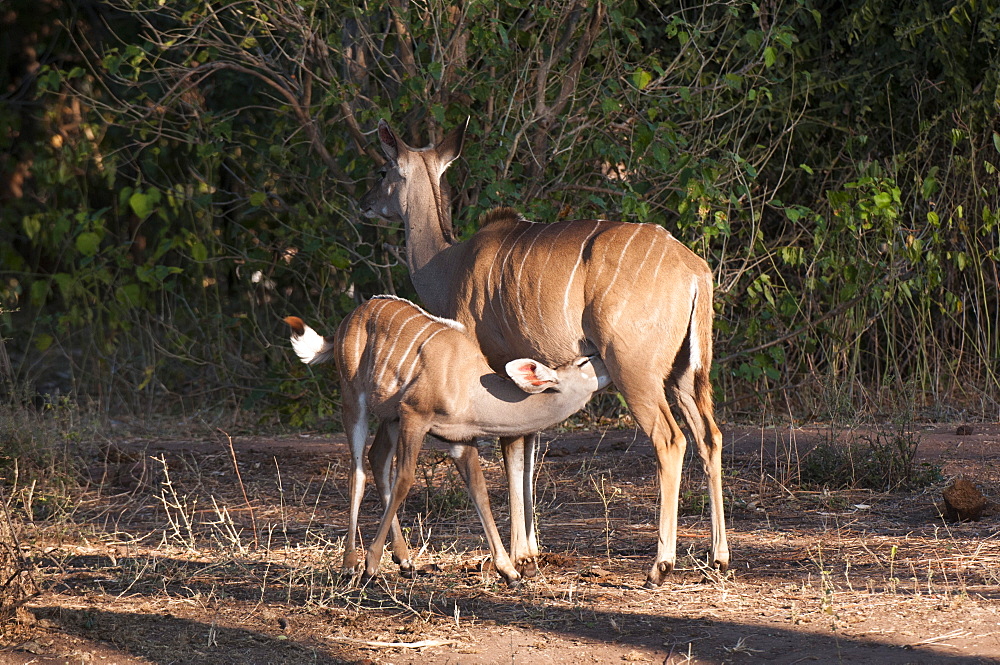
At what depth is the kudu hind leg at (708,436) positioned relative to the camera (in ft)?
15.1

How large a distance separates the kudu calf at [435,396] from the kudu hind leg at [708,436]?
379 mm

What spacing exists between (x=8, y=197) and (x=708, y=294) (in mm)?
10638

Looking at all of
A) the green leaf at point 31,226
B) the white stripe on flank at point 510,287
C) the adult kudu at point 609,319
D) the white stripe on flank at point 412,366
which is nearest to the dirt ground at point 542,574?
the adult kudu at point 609,319

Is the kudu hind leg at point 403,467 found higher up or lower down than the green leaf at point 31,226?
lower down

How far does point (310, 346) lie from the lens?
4859 millimetres

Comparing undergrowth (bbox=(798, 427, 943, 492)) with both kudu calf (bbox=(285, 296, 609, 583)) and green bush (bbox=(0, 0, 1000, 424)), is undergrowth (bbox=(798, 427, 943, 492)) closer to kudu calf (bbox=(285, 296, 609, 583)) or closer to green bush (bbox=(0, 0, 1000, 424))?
green bush (bbox=(0, 0, 1000, 424))

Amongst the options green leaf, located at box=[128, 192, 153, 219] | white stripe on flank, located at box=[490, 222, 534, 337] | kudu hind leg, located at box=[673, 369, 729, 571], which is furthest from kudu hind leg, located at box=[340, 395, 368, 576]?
green leaf, located at box=[128, 192, 153, 219]

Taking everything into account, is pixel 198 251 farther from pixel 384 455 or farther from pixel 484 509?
pixel 484 509

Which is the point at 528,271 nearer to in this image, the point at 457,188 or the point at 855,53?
the point at 457,188

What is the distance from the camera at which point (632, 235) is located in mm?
4848

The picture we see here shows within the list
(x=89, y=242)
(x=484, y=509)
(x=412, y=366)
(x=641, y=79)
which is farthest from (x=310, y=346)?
(x=89, y=242)

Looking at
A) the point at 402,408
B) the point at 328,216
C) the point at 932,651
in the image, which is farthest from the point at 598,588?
the point at 328,216

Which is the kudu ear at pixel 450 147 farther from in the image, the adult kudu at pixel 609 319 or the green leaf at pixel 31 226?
the green leaf at pixel 31 226

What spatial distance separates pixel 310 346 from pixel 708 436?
1.55 meters
